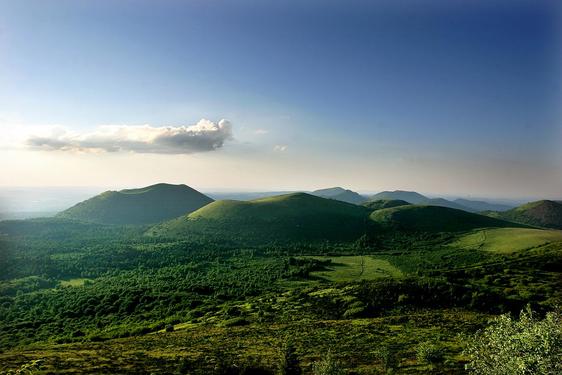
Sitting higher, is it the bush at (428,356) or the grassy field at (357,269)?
the bush at (428,356)

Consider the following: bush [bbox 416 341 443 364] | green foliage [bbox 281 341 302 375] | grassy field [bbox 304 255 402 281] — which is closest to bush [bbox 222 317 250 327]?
green foliage [bbox 281 341 302 375]

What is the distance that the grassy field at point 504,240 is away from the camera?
143125mm

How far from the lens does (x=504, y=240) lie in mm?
159000

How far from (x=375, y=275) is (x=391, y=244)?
78121 mm

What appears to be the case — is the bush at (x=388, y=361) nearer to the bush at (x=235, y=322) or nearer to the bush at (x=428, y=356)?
the bush at (x=428, y=356)

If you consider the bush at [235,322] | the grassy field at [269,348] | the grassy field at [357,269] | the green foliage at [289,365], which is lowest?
the grassy field at [357,269]

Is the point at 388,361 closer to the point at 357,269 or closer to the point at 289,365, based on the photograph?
the point at 289,365

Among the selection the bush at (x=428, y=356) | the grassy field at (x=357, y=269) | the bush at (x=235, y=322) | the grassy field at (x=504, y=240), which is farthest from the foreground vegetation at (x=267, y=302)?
the grassy field at (x=504, y=240)

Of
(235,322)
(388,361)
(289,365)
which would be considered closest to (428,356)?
(388,361)

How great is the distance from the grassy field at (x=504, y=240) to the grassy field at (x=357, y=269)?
172 ft

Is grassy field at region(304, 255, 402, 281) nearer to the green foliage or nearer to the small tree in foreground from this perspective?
the green foliage

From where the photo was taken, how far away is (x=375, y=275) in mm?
114000

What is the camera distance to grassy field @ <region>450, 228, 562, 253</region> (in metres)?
143

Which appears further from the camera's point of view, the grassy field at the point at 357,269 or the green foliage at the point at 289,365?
the grassy field at the point at 357,269
